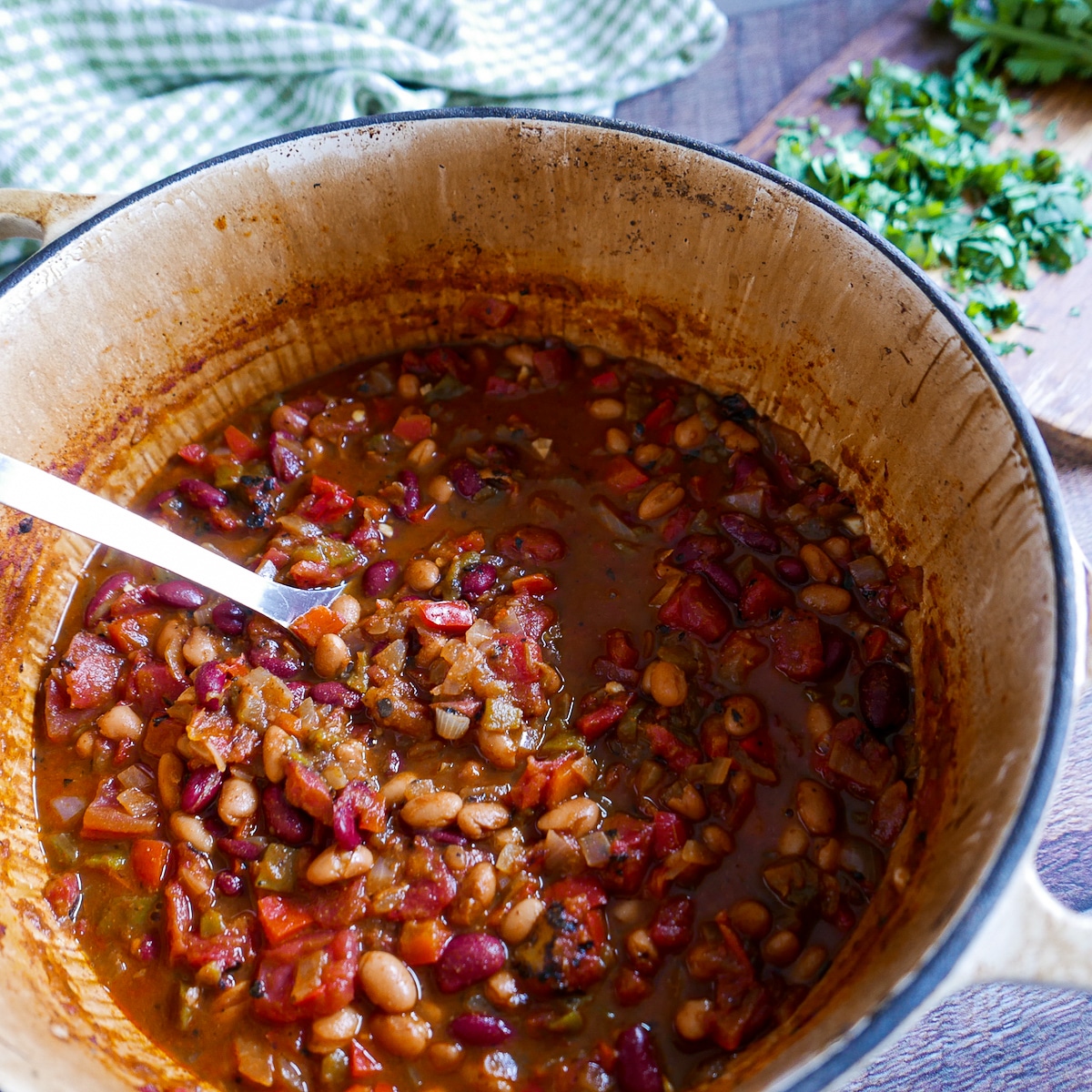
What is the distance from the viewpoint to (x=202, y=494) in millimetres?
2531

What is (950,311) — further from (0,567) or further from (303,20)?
(303,20)

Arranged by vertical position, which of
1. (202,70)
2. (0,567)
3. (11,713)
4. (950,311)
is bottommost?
(11,713)

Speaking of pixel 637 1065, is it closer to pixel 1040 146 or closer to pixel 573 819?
pixel 573 819

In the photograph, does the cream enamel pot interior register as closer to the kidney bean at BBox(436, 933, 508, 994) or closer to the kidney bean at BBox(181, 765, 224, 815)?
the kidney bean at BBox(181, 765, 224, 815)

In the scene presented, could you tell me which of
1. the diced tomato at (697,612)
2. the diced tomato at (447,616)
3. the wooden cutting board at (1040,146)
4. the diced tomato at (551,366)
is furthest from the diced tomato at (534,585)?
the wooden cutting board at (1040,146)

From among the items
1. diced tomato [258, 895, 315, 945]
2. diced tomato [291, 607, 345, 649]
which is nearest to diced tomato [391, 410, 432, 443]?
diced tomato [291, 607, 345, 649]

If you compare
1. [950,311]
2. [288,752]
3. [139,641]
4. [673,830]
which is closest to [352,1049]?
[288,752]

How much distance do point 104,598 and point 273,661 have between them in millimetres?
510

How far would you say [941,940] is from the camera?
1.41 meters

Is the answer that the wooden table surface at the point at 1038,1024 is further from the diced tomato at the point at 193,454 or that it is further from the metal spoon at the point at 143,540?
the diced tomato at the point at 193,454

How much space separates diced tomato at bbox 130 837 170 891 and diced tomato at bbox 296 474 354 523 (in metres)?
0.85

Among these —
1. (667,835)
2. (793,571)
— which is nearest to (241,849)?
(667,835)

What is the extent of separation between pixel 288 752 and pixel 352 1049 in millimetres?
591

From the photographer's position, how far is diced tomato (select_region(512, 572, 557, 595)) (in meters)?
2.36
